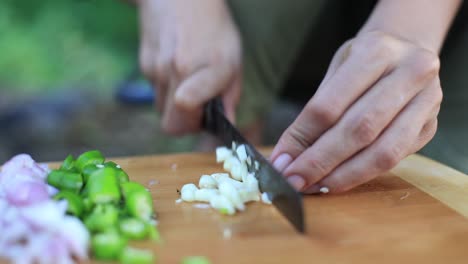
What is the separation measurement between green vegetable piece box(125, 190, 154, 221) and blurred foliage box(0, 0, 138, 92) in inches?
64.1

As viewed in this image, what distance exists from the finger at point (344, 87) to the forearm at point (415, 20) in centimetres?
15

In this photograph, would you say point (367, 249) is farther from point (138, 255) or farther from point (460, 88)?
point (460, 88)

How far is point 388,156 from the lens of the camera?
2.77 ft

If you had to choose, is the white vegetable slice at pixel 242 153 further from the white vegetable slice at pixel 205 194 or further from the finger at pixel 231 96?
the finger at pixel 231 96

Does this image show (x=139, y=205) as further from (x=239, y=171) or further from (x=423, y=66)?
(x=423, y=66)

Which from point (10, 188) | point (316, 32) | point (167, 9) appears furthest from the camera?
point (316, 32)

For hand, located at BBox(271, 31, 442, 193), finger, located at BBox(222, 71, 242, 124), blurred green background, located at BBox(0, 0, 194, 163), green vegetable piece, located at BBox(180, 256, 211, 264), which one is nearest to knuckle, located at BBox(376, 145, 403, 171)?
hand, located at BBox(271, 31, 442, 193)

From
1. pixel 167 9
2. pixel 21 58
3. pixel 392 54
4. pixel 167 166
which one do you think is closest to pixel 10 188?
pixel 167 166

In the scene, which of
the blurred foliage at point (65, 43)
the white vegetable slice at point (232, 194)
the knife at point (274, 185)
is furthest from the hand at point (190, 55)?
the blurred foliage at point (65, 43)

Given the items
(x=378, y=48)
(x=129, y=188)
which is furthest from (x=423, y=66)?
(x=129, y=188)

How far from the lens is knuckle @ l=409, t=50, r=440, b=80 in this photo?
2.82ft

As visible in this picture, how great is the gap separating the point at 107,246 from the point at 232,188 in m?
0.25

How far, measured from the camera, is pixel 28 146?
7.63 feet

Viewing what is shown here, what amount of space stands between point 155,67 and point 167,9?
0.50 feet
